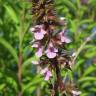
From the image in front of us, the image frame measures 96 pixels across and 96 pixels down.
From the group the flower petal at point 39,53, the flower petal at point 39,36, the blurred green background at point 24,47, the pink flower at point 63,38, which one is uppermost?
the flower petal at point 39,36

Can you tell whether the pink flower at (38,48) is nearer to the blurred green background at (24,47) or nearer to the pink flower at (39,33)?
the pink flower at (39,33)

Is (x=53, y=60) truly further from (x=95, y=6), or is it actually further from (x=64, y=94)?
(x=95, y=6)

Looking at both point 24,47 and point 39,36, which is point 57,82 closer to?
point 39,36

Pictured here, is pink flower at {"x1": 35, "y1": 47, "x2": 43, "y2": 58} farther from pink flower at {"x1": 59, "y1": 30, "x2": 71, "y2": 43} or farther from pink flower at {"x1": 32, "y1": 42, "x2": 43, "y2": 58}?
pink flower at {"x1": 59, "y1": 30, "x2": 71, "y2": 43}

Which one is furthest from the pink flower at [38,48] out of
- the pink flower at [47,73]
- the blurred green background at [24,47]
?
the blurred green background at [24,47]

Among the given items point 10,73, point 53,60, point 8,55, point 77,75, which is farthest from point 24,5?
point 53,60

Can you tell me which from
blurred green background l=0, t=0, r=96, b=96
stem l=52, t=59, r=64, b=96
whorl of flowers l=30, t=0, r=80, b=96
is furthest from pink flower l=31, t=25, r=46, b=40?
blurred green background l=0, t=0, r=96, b=96
